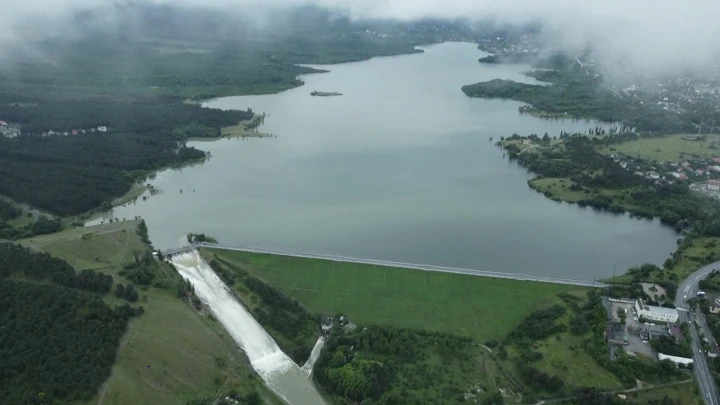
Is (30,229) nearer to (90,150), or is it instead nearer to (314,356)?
(90,150)

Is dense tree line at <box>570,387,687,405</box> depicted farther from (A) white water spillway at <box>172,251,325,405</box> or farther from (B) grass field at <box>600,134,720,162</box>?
(B) grass field at <box>600,134,720,162</box>

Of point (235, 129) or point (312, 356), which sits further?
point (235, 129)

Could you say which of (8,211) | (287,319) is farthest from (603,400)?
(8,211)

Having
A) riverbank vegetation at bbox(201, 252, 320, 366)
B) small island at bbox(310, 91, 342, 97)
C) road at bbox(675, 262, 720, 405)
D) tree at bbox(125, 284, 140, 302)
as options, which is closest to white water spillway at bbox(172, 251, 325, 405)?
riverbank vegetation at bbox(201, 252, 320, 366)

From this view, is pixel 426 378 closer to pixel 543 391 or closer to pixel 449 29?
pixel 543 391

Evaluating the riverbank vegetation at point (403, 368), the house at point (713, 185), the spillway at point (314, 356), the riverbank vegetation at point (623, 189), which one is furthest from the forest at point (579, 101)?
the spillway at point (314, 356)

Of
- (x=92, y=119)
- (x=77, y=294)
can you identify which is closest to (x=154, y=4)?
(x=92, y=119)

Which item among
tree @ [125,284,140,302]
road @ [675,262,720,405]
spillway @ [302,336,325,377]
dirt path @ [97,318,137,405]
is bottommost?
road @ [675,262,720,405]
